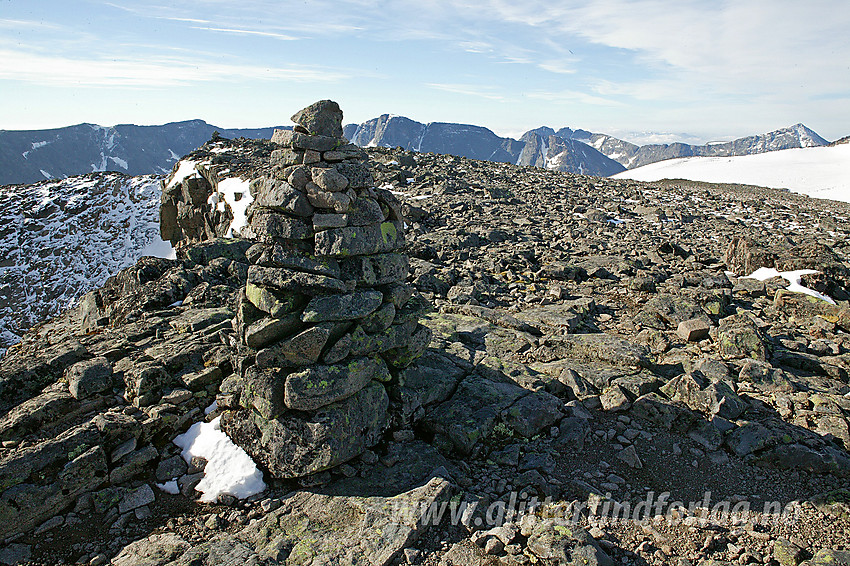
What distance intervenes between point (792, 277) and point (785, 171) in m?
79.9

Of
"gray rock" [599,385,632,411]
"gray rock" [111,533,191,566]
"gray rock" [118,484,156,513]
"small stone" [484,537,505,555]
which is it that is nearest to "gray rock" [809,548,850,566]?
"gray rock" [599,385,632,411]

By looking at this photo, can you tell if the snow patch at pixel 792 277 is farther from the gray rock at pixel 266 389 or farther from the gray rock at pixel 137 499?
the gray rock at pixel 137 499

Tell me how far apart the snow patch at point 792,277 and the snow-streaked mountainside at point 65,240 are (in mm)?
46838

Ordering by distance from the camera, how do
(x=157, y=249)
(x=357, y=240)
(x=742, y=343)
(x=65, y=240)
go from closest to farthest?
(x=357, y=240) → (x=742, y=343) → (x=157, y=249) → (x=65, y=240)

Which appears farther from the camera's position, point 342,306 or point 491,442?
point 491,442

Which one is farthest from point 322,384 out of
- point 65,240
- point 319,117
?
point 65,240

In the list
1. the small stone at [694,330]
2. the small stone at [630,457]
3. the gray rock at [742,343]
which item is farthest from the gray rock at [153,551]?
the small stone at [694,330]

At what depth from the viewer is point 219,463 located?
29.2 ft

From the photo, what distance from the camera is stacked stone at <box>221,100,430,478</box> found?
28.6ft

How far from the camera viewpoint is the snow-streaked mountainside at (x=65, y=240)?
41750 mm

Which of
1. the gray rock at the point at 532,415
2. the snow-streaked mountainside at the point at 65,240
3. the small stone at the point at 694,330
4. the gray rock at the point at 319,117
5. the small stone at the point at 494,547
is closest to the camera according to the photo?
the small stone at the point at 494,547

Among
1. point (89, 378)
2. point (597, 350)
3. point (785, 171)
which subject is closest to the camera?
point (89, 378)

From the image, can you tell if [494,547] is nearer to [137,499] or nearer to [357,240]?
[357,240]

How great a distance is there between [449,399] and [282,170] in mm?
6459
